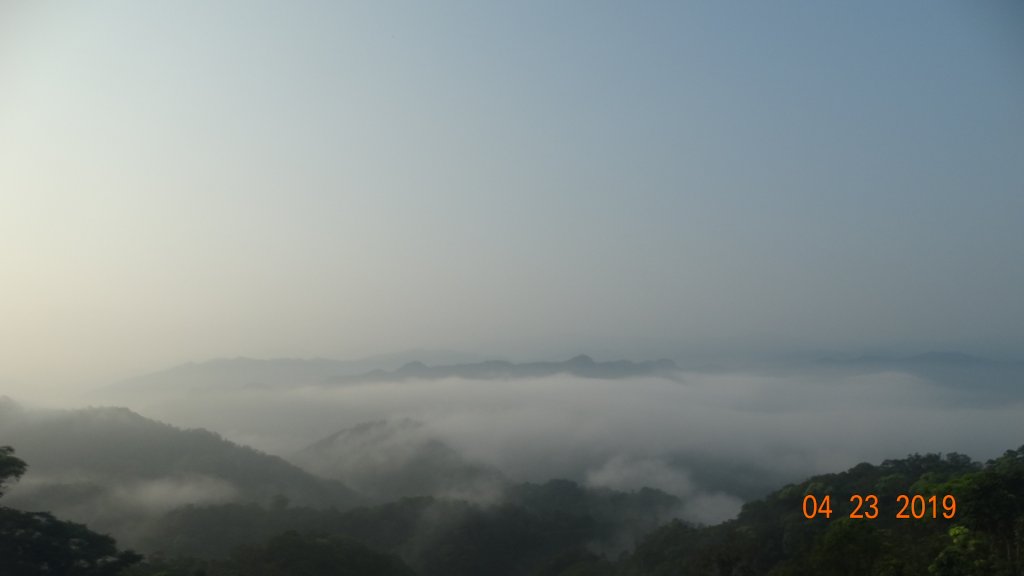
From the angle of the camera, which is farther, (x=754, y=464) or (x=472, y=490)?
(x=754, y=464)

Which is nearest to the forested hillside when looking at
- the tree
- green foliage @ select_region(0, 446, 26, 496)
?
the tree

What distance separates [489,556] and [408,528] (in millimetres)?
8848

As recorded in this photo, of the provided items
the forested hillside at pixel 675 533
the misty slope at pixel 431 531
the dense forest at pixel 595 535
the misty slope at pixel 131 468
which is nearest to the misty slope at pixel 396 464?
the misty slope at pixel 131 468

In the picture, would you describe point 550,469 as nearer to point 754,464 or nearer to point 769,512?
point 754,464

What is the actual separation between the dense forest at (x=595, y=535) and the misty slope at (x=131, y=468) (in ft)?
39.1

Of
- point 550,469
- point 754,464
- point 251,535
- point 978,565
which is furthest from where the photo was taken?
point 550,469

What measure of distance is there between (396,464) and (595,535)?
47.5 m

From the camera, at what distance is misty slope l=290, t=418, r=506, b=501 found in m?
99.9

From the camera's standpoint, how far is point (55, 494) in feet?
228

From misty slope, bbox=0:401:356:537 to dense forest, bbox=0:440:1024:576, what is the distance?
11.9 meters

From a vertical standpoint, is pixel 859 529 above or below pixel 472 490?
above

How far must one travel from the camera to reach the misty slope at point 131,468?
70.6 metres

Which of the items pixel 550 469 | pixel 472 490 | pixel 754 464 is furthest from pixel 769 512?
pixel 550 469
